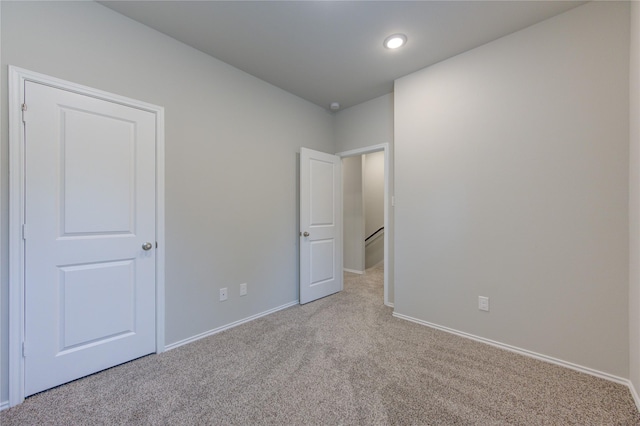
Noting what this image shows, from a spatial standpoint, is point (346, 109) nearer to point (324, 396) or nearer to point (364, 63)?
point (364, 63)

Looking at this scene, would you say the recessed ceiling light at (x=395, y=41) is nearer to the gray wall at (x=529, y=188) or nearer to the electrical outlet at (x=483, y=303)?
the gray wall at (x=529, y=188)

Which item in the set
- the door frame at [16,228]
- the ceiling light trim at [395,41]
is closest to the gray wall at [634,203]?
the ceiling light trim at [395,41]

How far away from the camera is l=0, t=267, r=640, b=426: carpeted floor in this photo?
143cm

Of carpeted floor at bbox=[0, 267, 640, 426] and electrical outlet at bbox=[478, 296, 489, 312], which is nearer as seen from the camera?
carpeted floor at bbox=[0, 267, 640, 426]

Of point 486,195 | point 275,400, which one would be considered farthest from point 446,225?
point 275,400

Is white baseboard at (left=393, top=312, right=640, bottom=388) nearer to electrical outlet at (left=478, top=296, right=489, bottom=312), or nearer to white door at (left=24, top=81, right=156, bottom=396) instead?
electrical outlet at (left=478, top=296, right=489, bottom=312)

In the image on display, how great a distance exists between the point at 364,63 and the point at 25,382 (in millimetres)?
3575

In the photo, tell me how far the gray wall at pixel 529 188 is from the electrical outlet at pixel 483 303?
42 millimetres

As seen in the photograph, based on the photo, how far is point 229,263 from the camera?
102 inches

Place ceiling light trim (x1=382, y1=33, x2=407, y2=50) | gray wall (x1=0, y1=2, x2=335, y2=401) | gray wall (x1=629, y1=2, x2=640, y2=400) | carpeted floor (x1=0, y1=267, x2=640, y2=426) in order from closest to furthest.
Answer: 1. carpeted floor (x1=0, y1=267, x2=640, y2=426)
2. gray wall (x1=629, y1=2, x2=640, y2=400)
3. gray wall (x1=0, y1=2, x2=335, y2=401)
4. ceiling light trim (x1=382, y1=33, x2=407, y2=50)

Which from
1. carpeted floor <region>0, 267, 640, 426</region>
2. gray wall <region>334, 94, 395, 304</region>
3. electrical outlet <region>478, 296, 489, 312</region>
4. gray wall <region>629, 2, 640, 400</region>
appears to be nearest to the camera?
carpeted floor <region>0, 267, 640, 426</region>

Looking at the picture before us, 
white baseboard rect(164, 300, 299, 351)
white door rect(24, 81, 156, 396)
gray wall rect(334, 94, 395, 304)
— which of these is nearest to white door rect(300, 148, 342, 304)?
white baseboard rect(164, 300, 299, 351)

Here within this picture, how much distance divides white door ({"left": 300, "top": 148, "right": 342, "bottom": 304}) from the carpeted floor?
1.02 metres

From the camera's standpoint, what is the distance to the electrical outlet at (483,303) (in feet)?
7.39
